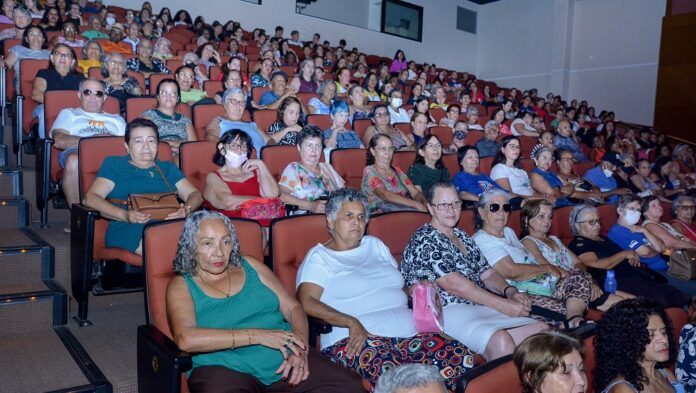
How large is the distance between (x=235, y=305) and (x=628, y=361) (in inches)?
52.2

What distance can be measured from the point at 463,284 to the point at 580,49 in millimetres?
11483

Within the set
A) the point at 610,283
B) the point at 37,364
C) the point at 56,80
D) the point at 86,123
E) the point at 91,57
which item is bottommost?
the point at 37,364

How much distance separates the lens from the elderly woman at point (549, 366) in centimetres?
161

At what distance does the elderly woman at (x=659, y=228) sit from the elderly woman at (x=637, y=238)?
0.36 ft

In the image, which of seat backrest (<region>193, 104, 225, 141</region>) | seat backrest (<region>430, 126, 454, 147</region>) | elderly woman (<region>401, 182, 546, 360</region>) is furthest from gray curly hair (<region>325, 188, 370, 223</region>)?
seat backrest (<region>430, 126, 454, 147</region>)

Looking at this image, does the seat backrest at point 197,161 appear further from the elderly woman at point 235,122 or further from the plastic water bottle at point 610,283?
the plastic water bottle at point 610,283

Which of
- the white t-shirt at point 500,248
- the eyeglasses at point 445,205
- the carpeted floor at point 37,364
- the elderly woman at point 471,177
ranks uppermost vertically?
the elderly woman at point 471,177

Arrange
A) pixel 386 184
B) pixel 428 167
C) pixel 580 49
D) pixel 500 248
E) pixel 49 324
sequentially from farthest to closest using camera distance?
pixel 580 49
pixel 428 167
pixel 386 184
pixel 500 248
pixel 49 324

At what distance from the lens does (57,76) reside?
4.03 m

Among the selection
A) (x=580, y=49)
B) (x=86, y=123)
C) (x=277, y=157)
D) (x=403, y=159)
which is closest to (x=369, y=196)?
(x=277, y=157)

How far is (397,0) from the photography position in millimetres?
13078

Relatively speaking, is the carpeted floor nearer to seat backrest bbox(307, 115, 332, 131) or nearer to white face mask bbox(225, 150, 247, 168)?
white face mask bbox(225, 150, 247, 168)

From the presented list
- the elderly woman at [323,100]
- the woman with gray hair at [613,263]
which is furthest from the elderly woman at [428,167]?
the elderly woman at [323,100]

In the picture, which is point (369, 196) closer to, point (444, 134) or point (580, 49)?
point (444, 134)
